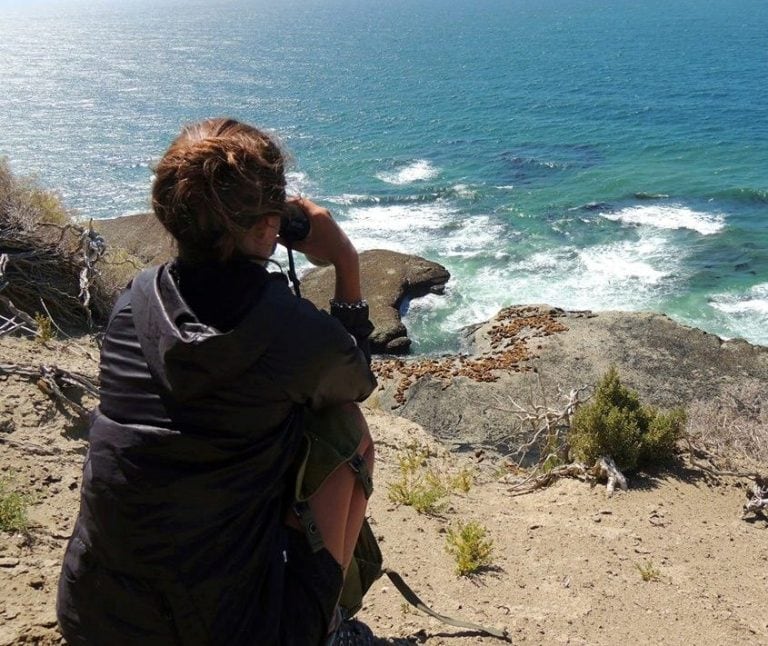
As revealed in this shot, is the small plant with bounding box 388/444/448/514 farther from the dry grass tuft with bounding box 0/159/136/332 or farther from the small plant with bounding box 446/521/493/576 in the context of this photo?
the dry grass tuft with bounding box 0/159/136/332

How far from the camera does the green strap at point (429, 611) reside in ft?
11.7

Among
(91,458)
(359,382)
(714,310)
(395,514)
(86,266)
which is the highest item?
(359,382)

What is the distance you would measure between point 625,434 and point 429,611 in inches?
157

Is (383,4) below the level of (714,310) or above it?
above

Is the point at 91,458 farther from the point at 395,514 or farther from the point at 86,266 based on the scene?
the point at 86,266

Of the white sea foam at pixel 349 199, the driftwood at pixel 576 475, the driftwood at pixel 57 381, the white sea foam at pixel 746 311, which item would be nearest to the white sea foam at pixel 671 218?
the white sea foam at pixel 746 311

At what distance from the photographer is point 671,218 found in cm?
2400

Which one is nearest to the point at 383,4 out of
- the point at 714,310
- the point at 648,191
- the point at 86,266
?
the point at 648,191

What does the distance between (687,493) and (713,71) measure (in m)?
45.7

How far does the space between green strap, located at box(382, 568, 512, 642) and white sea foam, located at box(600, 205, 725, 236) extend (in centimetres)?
2111

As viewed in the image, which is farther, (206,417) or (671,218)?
(671,218)

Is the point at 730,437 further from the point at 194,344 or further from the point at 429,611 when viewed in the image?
the point at 194,344

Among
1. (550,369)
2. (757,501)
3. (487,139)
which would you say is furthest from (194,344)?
(487,139)

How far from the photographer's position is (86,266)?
8.09 m
